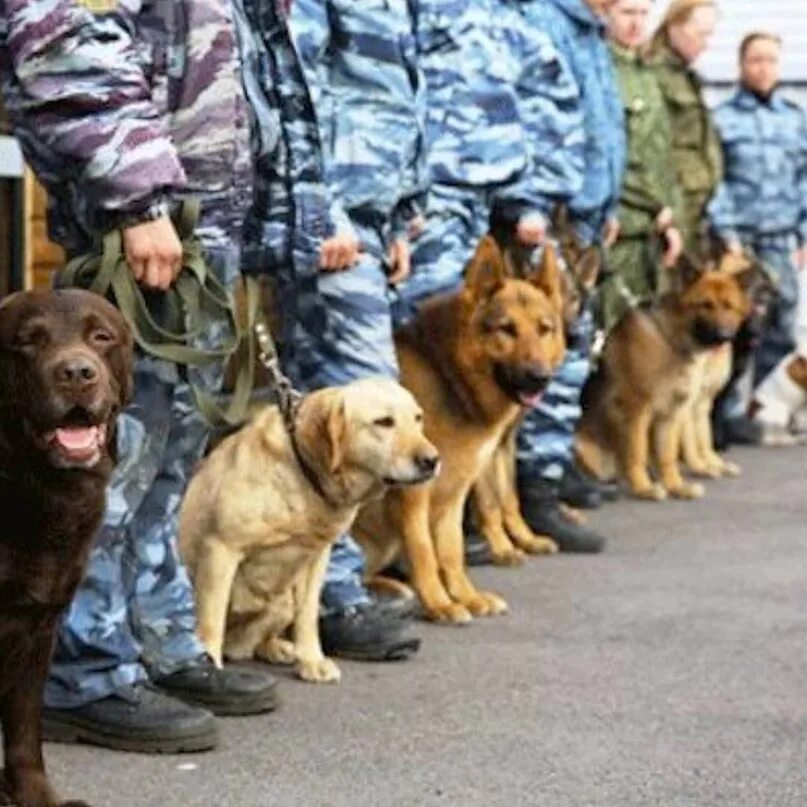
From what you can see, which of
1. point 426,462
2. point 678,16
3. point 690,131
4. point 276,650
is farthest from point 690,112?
point 276,650

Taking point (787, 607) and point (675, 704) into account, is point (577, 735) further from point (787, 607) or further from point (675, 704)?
point (787, 607)

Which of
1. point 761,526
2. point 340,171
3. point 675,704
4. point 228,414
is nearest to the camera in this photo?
point 228,414

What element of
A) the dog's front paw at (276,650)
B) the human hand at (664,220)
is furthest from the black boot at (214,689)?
the human hand at (664,220)

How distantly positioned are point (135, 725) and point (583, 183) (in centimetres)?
397

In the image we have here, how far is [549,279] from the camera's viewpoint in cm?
683

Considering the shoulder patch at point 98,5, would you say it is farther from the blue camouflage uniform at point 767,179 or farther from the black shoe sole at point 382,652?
the blue camouflage uniform at point 767,179

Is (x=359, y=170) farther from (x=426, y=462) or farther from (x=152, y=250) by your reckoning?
(x=152, y=250)

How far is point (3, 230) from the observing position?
7.15 metres

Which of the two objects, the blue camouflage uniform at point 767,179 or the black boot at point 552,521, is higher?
the blue camouflage uniform at point 767,179

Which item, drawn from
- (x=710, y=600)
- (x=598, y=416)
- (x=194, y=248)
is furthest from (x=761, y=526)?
(x=194, y=248)

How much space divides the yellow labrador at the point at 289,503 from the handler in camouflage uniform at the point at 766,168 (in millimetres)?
6011

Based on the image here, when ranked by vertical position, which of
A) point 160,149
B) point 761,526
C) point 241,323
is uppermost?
point 160,149

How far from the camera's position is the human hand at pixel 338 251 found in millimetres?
5137

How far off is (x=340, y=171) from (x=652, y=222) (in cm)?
404
